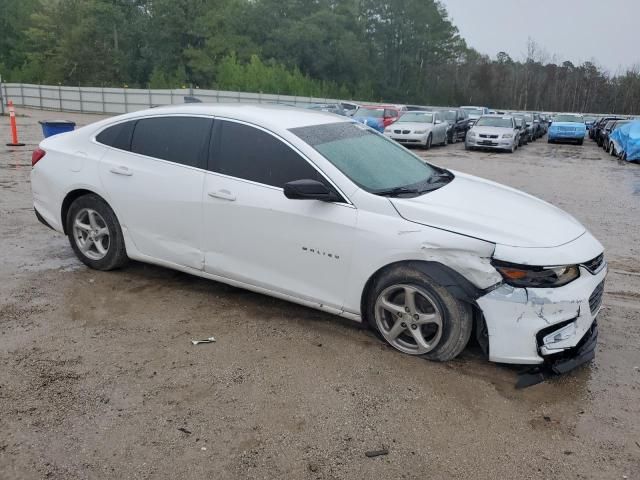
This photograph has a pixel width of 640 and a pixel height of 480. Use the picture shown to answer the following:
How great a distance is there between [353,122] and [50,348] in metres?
3.07

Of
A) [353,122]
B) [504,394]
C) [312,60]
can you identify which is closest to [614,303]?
[504,394]

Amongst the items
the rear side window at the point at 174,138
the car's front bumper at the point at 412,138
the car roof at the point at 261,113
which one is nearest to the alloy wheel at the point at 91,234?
the rear side window at the point at 174,138

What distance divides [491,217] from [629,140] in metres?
18.8

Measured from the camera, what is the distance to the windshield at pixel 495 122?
22.3m

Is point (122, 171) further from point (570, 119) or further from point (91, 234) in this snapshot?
point (570, 119)

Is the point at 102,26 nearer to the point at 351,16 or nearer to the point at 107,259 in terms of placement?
the point at 351,16

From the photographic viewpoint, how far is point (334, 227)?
3.77m

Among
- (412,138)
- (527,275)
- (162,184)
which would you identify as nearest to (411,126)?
(412,138)

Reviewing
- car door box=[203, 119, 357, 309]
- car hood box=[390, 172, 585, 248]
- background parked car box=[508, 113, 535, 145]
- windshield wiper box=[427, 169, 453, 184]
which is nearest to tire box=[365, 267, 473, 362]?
car door box=[203, 119, 357, 309]

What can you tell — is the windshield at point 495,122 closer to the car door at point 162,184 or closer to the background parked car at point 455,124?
the background parked car at point 455,124

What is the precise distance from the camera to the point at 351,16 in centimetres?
6806

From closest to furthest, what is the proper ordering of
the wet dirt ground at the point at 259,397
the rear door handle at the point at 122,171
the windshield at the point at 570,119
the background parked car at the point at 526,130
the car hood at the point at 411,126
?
the wet dirt ground at the point at 259,397 → the rear door handle at the point at 122,171 → the car hood at the point at 411,126 → the background parked car at the point at 526,130 → the windshield at the point at 570,119

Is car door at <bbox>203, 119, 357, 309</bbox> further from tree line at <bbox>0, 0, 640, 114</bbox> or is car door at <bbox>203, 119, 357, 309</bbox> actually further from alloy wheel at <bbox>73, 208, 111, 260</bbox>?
tree line at <bbox>0, 0, 640, 114</bbox>

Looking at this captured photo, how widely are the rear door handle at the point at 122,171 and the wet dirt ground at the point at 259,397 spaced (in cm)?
100
